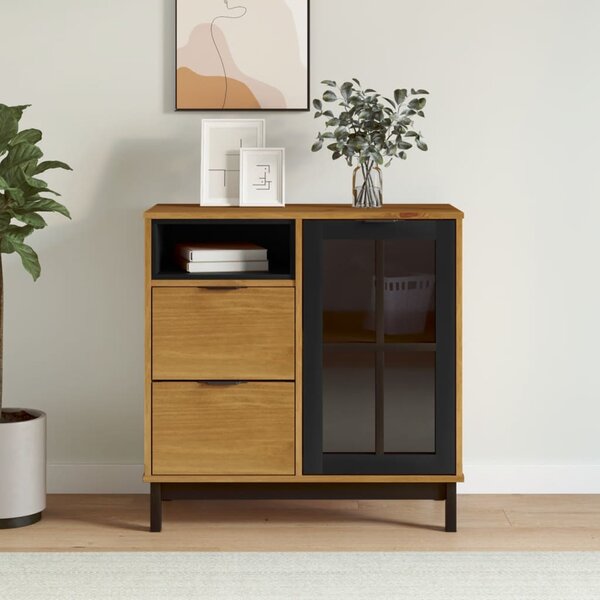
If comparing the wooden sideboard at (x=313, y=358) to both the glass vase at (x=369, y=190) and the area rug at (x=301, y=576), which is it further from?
the area rug at (x=301, y=576)

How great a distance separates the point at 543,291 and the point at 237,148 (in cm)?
115

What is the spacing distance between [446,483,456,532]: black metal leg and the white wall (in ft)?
1.46

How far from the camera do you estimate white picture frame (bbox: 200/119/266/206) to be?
3.22 m

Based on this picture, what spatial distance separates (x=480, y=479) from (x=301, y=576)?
3.34 feet

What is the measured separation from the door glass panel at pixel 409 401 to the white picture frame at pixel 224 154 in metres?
0.72

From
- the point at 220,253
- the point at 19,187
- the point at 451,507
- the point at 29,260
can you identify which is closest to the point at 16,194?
the point at 19,187

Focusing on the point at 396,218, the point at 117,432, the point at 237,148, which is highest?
the point at 237,148

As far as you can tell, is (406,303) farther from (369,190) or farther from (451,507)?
(451,507)

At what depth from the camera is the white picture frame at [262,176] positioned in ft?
10.4

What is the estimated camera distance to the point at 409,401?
10.1ft

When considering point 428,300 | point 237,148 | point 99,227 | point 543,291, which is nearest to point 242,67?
point 237,148

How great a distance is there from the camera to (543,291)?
3521 millimetres

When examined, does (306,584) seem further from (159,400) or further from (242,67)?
(242,67)

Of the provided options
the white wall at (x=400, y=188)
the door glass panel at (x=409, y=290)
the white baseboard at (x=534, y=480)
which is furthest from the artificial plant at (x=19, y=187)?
the white baseboard at (x=534, y=480)
